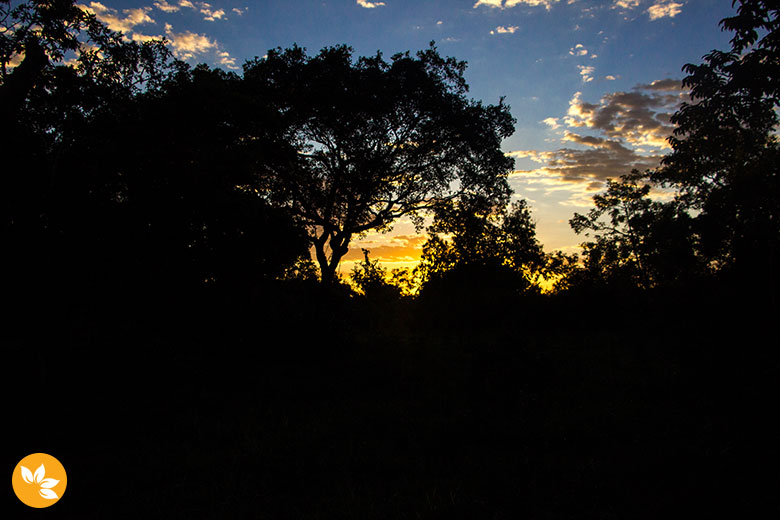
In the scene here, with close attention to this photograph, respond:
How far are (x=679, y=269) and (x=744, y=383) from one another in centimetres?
3047

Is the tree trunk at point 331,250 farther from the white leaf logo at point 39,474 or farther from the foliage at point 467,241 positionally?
the white leaf logo at point 39,474

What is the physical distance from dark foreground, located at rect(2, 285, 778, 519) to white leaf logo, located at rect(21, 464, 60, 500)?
254 millimetres

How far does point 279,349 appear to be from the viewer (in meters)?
13.8

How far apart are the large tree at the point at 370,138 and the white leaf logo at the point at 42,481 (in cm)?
1540

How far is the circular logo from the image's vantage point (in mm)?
5227

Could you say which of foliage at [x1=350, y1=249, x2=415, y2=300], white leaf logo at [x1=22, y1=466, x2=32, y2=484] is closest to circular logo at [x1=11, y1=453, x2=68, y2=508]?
white leaf logo at [x1=22, y1=466, x2=32, y2=484]

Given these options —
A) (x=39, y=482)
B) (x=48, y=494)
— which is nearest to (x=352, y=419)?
(x=48, y=494)

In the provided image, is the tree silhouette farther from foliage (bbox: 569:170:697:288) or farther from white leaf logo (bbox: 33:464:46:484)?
white leaf logo (bbox: 33:464:46:484)

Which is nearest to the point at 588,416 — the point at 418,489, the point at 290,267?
the point at 418,489

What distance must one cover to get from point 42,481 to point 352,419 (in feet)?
15.1

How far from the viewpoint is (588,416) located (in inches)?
298

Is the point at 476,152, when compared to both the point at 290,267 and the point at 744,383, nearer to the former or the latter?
the point at 290,267

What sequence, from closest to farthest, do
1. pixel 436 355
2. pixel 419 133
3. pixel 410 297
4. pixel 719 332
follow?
pixel 436 355
pixel 719 332
pixel 419 133
pixel 410 297

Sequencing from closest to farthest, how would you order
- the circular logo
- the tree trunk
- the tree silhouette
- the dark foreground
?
the dark foreground < the circular logo < the tree silhouette < the tree trunk
